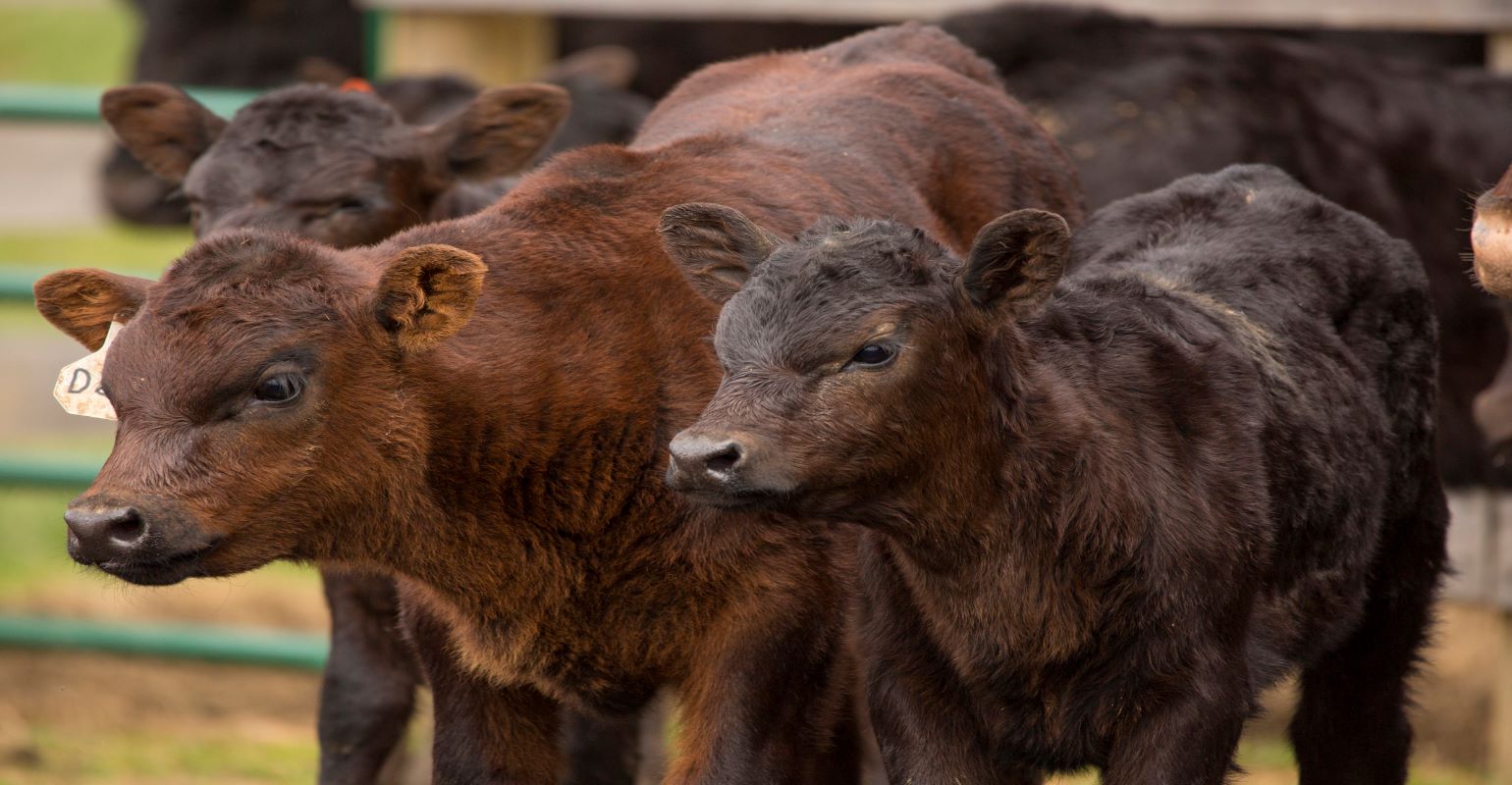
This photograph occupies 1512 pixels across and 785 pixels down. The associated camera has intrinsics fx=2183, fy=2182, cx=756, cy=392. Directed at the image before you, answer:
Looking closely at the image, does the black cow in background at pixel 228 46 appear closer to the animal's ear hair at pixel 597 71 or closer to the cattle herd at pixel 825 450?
the animal's ear hair at pixel 597 71

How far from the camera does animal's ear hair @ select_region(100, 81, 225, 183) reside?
6430 mm

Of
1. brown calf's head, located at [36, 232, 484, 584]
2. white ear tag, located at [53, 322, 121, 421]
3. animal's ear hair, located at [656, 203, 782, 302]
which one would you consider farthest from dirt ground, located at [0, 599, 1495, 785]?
animal's ear hair, located at [656, 203, 782, 302]

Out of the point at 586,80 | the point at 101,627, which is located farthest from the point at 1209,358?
the point at 101,627

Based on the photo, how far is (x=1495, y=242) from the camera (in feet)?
14.7

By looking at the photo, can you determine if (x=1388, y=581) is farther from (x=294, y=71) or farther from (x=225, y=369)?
(x=294, y=71)

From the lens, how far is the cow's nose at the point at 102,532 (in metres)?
4.17

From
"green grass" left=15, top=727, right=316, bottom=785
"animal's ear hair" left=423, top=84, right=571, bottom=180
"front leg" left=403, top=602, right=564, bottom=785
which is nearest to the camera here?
"front leg" left=403, top=602, right=564, bottom=785

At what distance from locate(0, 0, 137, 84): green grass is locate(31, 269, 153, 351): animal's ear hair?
19453 millimetres

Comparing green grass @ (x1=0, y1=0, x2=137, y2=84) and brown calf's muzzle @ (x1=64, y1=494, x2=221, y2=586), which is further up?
brown calf's muzzle @ (x1=64, y1=494, x2=221, y2=586)

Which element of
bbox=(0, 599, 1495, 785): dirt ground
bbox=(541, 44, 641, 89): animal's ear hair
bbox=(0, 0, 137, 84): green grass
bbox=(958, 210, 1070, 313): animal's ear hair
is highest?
bbox=(958, 210, 1070, 313): animal's ear hair

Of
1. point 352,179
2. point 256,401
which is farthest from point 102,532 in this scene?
point 352,179

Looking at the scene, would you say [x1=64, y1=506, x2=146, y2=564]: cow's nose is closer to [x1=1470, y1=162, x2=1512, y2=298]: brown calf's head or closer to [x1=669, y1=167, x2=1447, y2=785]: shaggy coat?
[x1=669, y1=167, x2=1447, y2=785]: shaggy coat

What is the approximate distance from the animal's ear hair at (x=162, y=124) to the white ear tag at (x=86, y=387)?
1862 mm

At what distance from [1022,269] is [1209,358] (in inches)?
25.1
